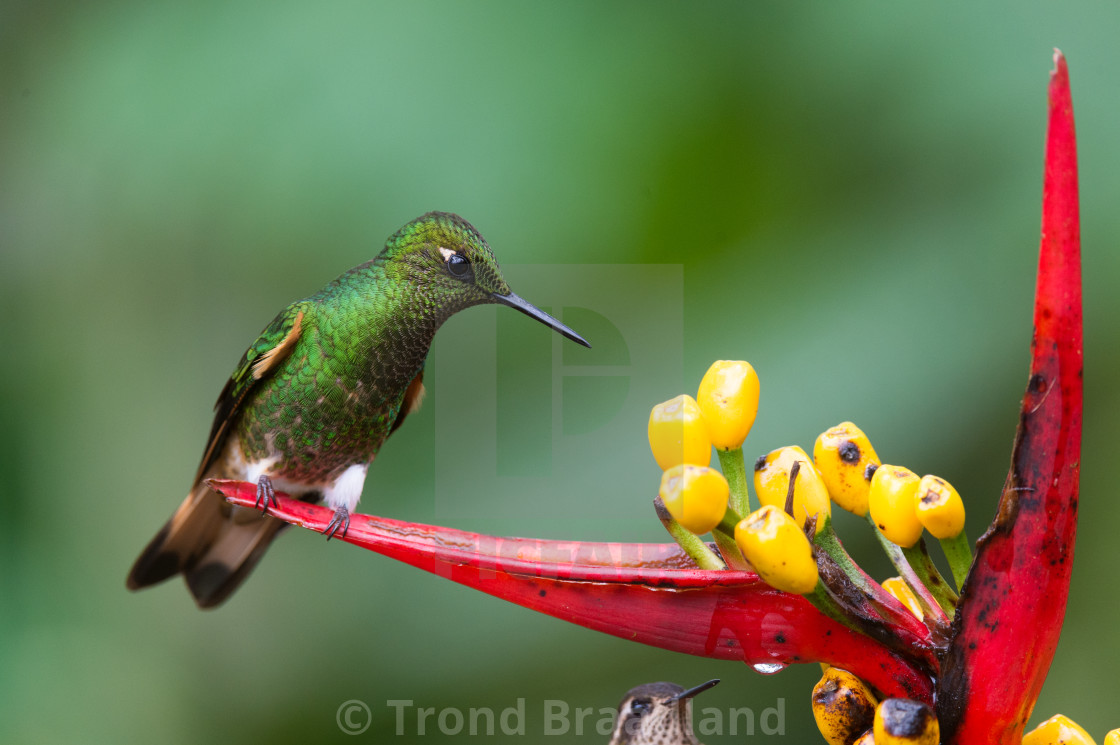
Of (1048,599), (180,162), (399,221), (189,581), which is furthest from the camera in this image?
(180,162)

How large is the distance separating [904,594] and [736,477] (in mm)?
225

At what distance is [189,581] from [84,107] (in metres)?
1.10

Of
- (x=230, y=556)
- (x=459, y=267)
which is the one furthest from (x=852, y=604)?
(x=230, y=556)

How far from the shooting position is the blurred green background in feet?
5.36

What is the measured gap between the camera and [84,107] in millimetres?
2006

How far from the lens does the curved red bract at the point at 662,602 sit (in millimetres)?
733

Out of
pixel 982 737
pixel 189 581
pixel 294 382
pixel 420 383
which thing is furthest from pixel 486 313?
pixel 982 737

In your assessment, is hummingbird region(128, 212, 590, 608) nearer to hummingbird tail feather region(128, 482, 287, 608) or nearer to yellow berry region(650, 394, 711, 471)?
hummingbird tail feather region(128, 482, 287, 608)

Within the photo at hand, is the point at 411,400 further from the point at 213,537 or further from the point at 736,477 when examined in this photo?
the point at 736,477

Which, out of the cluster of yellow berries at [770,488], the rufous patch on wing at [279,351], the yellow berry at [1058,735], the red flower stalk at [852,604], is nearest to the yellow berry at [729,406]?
the cluster of yellow berries at [770,488]

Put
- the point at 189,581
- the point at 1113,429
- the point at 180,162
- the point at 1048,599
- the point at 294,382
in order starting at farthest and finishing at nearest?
1. the point at 180,162
2. the point at 1113,429
3. the point at 189,581
4. the point at 294,382
5. the point at 1048,599

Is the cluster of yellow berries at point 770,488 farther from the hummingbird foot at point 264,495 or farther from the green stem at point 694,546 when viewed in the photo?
the hummingbird foot at point 264,495

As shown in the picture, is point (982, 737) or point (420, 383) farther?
point (420, 383)

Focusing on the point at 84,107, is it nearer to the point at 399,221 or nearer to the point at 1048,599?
the point at 399,221
